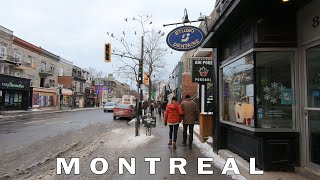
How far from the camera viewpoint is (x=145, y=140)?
579 inches

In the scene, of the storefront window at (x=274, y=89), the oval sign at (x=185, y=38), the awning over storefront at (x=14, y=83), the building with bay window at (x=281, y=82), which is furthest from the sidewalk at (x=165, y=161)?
the awning over storefront at (x=14, y=83)

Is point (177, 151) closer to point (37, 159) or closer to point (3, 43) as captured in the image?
point (37, 159)

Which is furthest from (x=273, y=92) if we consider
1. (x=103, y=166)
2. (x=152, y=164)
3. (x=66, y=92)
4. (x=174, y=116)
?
(x=66, y=92)

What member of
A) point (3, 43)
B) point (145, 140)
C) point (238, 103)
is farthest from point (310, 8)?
point (3, 43)

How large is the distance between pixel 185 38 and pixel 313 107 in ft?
19.3

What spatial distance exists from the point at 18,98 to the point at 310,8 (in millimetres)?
51733

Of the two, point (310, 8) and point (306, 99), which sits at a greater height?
point (310, 8)

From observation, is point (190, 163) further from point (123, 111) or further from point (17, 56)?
point (17, 56)

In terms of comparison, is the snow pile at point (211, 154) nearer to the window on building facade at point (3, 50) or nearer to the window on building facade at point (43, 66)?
the window on building facade at point (3, 50)

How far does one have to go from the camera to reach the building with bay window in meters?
6.90

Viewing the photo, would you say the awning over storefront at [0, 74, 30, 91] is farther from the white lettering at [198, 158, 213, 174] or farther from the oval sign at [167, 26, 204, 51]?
the white lettering at [198, 158, 213, 174]

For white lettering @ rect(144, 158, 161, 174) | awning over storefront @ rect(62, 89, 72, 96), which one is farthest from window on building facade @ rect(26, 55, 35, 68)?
white lettering @ rect(144, 158, 161, 174)

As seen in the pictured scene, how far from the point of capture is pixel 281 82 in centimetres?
752

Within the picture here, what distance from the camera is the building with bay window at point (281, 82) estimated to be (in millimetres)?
6898
